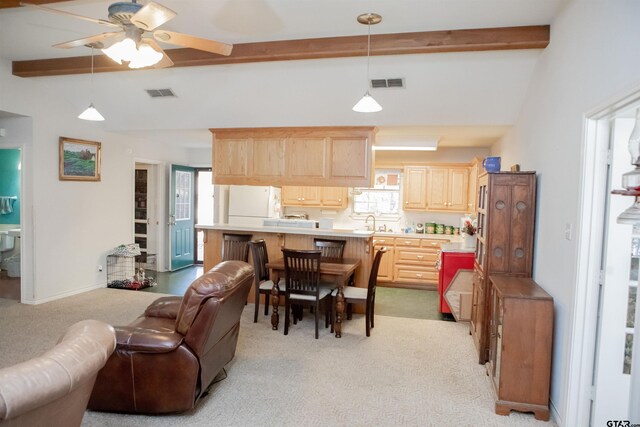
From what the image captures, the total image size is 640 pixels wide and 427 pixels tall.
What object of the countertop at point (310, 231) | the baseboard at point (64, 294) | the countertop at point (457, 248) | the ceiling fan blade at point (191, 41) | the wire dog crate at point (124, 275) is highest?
the ceiling fan blade at point (191, 41)

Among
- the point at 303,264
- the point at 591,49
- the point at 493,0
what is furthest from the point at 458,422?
the point at 493,0

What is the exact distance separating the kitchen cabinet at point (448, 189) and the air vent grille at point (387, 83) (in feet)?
9.08

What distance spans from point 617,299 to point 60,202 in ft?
19.9

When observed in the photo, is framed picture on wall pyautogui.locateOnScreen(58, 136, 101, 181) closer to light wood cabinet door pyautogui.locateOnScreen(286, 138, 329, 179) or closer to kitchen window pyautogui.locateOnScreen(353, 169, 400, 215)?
light wood cabinet door pyautogui.locateOnScreen(286, 138, 329, 179)

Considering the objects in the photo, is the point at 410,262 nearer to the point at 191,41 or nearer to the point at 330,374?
the point at 330,374

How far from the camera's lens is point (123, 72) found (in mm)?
4719

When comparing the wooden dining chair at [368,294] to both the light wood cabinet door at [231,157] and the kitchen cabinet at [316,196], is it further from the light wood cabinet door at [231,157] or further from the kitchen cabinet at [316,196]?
the kitchen cabinet at [316,196]

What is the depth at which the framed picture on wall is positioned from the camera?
5.30m

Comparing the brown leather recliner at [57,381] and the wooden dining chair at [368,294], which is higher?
the brown leather recliner at [57,381]

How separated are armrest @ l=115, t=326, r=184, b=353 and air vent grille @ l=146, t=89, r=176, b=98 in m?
3.40

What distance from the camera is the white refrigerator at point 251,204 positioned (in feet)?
22.3

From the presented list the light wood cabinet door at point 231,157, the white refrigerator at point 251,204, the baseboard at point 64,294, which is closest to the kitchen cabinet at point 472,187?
the white refrigerator at point 251,204

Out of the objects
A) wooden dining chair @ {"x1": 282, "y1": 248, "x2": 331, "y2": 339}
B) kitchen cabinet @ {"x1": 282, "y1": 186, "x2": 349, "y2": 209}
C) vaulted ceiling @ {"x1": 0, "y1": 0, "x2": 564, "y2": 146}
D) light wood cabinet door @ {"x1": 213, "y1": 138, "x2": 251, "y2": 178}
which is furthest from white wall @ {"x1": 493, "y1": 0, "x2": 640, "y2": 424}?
kitchen cabinet @ {"x1": 282, "y1": 186, "x2": 349, "y2": 209}

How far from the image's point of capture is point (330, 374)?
3.29 metres
